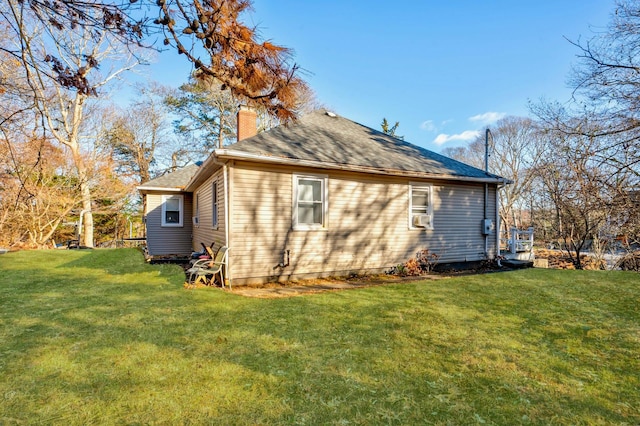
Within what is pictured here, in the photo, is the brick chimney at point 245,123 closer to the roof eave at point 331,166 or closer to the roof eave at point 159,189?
the roof eave at point 331,166

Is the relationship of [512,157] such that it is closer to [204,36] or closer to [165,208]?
[165,208]

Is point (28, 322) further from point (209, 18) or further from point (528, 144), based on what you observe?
point (528, 144)

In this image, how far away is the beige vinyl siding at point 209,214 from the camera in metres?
7.60

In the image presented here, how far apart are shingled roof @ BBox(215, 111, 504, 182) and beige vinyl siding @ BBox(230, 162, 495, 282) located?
0.37 m

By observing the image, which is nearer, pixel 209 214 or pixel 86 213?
pixel 209 214

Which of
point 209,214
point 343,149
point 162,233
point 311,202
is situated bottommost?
point 162,233

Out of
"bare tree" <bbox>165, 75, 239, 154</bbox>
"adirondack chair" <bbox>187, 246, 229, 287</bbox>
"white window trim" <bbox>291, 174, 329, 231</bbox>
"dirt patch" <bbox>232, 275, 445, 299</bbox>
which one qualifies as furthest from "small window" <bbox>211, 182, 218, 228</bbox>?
"bare tree" <bbox>165, 75, 239, 154</bbox>

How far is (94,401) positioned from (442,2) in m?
11.5

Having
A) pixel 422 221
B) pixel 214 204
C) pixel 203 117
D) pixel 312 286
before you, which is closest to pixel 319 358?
pixel 312 286

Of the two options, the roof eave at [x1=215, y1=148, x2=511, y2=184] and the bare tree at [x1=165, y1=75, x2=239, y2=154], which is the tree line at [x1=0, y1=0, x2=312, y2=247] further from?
the roof eave at [x1=215, y1=148, x2=511, y2=184]

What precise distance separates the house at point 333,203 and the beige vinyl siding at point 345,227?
0.02m

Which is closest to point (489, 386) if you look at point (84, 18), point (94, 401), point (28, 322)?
point (94, 401)

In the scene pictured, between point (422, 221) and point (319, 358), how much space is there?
23.2 ft

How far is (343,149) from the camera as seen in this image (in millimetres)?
9086
